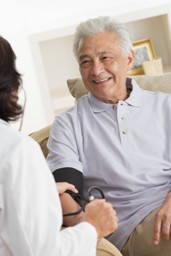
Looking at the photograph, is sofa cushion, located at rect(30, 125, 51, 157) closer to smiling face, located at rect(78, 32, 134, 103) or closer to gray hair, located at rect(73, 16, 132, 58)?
smiling face, located at rect(78, 32, 134, 103)

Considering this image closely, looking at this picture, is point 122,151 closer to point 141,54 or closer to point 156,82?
point 156,82

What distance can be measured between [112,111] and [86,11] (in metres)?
1.88

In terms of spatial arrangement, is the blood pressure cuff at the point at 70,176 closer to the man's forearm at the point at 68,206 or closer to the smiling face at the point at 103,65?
the man's forearm at the point at 68,206

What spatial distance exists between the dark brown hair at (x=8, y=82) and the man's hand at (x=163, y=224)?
62cm

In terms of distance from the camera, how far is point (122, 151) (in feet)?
5.17

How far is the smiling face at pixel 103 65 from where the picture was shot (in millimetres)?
1701

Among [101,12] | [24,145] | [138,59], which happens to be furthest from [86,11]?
[24,145]

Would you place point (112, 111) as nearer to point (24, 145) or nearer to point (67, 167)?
point (67, 167)

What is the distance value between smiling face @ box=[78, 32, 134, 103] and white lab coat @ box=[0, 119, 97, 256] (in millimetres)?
855

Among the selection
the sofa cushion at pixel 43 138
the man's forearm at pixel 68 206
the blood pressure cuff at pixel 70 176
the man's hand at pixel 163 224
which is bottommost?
the man's hand at pixel 163 224

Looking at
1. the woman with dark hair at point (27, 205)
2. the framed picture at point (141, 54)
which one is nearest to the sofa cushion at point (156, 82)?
the woman with dark hair at point (27, 205)

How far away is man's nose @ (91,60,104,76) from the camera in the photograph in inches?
67.3

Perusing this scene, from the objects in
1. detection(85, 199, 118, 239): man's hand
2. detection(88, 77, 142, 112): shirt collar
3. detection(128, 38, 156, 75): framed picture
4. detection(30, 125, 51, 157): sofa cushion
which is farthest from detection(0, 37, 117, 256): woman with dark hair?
detection(128, 38, 156, 75): framed picture

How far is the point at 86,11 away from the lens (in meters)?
3.36
